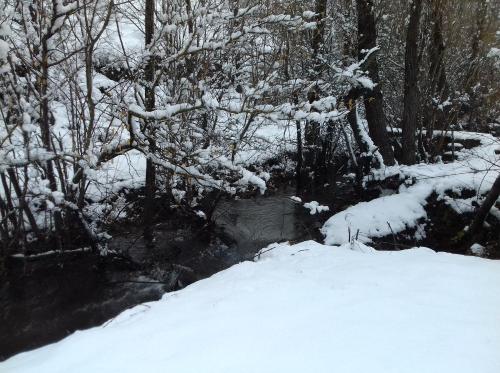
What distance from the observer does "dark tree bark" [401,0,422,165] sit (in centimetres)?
857

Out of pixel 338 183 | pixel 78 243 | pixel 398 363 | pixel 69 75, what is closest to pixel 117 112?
pixel 69 75

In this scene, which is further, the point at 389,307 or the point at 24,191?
the point at 24,191

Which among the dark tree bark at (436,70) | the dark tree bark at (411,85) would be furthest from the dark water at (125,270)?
the dark tree bark at (436,70)

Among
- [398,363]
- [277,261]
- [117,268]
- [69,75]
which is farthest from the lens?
[117,268]

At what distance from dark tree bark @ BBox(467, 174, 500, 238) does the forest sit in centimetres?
3

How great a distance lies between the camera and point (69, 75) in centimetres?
620

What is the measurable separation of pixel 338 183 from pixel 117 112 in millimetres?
6596

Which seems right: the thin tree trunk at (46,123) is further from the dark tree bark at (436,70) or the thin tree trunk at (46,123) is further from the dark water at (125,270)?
the dark tree bark at (436,70)

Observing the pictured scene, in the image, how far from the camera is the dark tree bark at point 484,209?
6602 millimetres

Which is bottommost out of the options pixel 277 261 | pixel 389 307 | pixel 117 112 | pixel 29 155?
pixel 277 261

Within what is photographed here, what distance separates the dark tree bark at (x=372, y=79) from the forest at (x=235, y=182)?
41 mm

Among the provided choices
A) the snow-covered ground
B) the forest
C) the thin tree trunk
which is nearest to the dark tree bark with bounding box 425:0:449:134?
the forest

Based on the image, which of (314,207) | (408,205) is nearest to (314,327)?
(314,207)

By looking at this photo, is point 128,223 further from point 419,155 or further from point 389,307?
point 419,155
